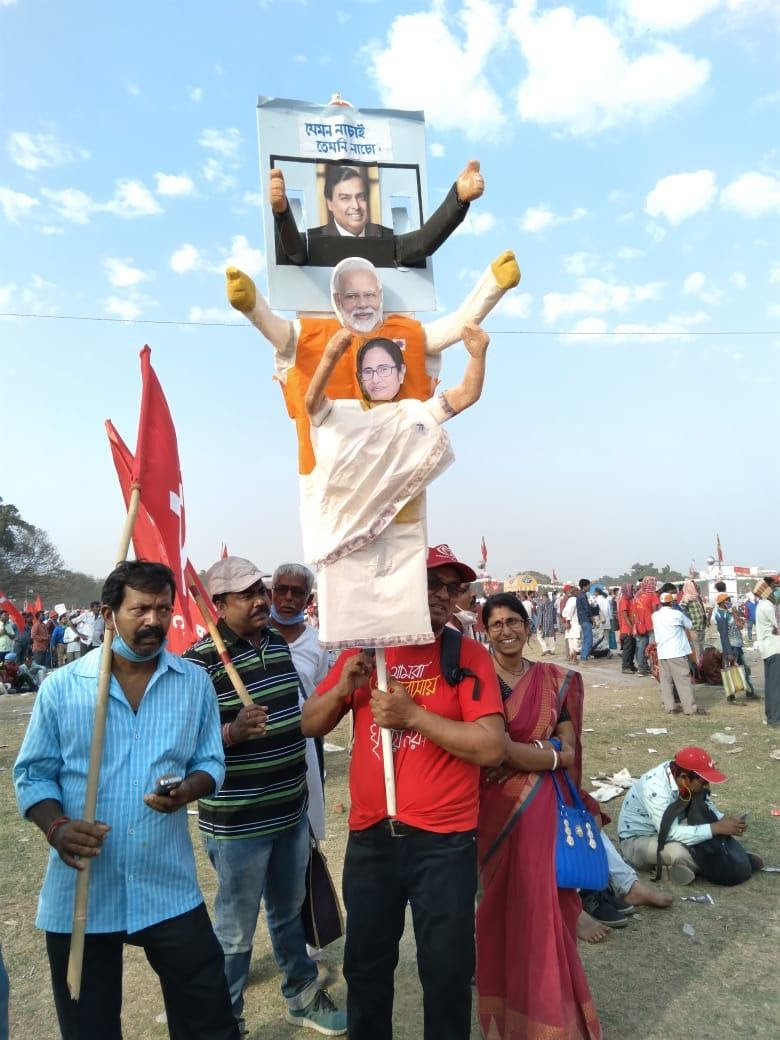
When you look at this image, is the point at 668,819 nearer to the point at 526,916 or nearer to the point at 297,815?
the point at 526,916

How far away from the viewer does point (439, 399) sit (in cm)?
276

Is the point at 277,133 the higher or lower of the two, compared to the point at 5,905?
higher

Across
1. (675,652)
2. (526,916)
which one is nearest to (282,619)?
(526,916)

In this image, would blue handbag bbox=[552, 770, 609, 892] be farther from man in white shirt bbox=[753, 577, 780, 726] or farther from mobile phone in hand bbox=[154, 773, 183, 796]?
man in white shirt bbox=[753, 577, 780, 726]

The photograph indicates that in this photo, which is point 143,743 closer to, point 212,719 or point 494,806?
point 212,719

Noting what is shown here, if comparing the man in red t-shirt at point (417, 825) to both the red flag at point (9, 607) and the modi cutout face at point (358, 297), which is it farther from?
the red flag at point (9, 607)

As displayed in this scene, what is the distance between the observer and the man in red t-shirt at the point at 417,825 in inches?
95.0

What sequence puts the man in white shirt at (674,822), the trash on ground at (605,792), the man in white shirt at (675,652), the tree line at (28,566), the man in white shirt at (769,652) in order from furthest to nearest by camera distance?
1. the tree line at (28,566)
2. the man in white shirt at (675,652)
3. the man in white shirt at (769,652)
4. the trash on ground at (605,792)
5. the man in white shirt at (674,822)

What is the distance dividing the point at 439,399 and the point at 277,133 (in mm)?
1313

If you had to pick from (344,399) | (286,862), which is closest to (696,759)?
(286,862)

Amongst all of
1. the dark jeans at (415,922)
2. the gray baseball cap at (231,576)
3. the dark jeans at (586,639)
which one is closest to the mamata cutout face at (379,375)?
the gray baseball cap at (231,576)

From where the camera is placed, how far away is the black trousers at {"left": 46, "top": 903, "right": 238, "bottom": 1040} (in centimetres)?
225

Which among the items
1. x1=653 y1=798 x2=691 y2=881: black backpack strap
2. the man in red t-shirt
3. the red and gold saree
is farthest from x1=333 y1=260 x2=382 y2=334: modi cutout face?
x1=653 y1=798 x2=691 y2=881: black backpack strap

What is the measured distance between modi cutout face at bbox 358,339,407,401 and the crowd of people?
685 mm
